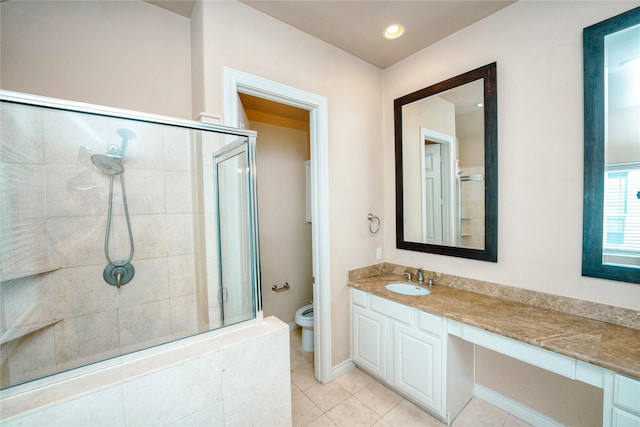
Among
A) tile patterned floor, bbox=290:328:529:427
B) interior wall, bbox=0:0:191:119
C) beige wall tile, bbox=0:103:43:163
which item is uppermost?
interior wall, bbox=0:0:191:119

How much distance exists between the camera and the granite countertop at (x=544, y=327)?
1.08 m

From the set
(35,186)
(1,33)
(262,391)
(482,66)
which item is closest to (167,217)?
(35,186)

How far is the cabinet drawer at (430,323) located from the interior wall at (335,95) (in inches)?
27.9

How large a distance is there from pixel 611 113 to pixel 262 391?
89.0 inches

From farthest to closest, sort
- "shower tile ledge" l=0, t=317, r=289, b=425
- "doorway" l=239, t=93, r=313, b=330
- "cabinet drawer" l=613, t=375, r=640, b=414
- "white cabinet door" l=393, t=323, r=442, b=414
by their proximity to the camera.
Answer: "doorway" l=239, t=93, r=313, b=330 < "white cabinet door" l=393, t=323, r=442, b=414 < "cabinet drawer" l=613, t=375, r=640, b=414 < "shower tile ledge" l=0, t=317, r=289, b=425

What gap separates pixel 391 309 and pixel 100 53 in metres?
2.57

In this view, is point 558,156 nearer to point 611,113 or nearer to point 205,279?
point 611,113

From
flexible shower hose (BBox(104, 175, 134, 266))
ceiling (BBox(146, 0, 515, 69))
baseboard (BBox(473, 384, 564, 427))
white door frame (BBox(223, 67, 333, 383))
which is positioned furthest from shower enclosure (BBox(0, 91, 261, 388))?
baseboard (BBox(473, 384, 564, 427))

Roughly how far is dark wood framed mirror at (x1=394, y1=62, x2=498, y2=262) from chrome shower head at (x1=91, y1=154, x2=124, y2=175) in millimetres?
2085

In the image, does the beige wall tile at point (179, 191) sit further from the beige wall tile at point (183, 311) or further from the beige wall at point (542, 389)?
the beige wall at point (542, 389)

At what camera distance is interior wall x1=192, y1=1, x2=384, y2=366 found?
1.57 meters

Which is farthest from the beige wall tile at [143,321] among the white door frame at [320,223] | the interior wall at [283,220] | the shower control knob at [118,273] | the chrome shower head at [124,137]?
the interior wall at [283,220]

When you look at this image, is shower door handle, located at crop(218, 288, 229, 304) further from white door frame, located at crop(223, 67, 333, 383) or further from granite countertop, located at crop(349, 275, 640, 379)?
granite countertop, located at crop(349, 275, 640, 379)

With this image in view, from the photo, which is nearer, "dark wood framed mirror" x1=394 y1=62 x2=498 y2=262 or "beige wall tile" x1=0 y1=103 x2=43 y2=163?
"beige wall tile" x1=0 y1=103 x2=43 y2=163
